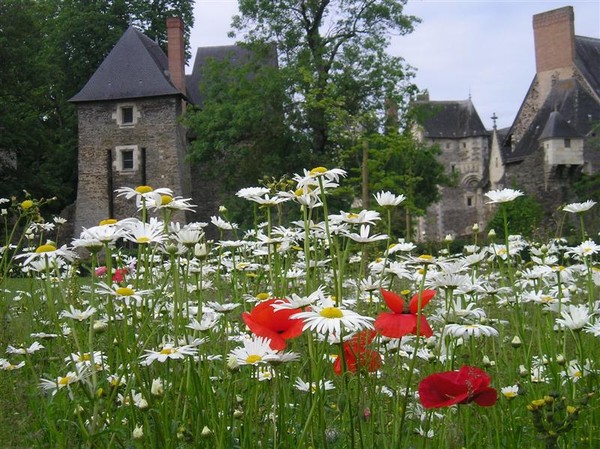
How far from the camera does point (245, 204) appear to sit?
82.2 ft

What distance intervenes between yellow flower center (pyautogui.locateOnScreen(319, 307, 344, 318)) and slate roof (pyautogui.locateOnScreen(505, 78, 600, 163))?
3381cm

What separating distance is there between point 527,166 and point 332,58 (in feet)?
43.1

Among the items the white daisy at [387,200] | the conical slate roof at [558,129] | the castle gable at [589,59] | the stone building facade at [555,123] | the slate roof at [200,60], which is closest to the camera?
the white daisy at [387,200]

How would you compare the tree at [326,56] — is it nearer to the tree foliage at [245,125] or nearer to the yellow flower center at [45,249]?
the tree foliage at [245,125]

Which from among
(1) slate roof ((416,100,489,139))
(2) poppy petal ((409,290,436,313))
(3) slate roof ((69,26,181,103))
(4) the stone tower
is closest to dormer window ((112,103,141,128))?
(4) the stone tower

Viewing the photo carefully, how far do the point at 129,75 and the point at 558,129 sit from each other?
61.5 feet

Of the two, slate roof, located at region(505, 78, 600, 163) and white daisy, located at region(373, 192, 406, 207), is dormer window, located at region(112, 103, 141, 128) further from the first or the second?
white daisy, located at region(373, 192, 406, 207)

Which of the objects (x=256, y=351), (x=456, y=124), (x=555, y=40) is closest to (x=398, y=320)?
(x=256, y=351)

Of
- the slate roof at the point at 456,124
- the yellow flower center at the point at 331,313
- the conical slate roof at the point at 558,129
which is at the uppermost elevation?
the slate roof at the point at 456,124

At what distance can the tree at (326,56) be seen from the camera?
2561 cm

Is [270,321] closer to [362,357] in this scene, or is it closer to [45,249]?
[362,357]

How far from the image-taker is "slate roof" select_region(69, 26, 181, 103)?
30578mm

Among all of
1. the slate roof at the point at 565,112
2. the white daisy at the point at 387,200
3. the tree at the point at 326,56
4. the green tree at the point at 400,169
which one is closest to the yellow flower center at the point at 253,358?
the white daisy at the point at 387,200

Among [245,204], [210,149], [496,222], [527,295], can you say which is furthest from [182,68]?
[527,295]
